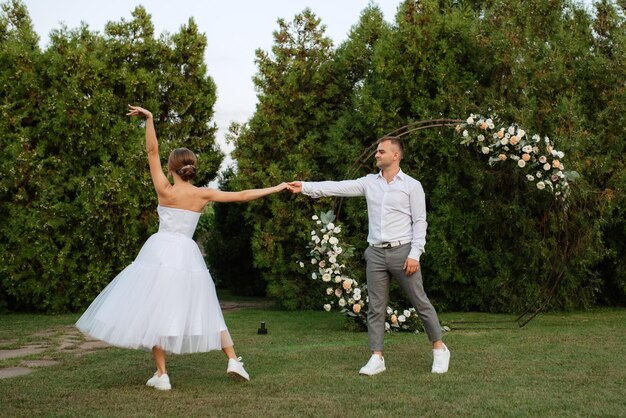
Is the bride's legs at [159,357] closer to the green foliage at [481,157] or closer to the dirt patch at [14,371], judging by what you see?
the dirt patch at [14,371]

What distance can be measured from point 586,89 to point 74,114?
304 inches

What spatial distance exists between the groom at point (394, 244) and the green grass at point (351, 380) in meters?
0.35

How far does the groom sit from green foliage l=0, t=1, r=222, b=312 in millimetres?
5600

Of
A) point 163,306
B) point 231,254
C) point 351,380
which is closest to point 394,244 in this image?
point 351,380

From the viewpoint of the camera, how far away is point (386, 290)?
246 inches

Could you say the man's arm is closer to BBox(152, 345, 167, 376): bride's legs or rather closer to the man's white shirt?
the man's white shirt

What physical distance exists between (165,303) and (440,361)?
230 cm

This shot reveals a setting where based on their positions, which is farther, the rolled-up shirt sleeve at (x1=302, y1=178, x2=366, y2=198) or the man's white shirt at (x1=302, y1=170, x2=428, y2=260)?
the rolled-up shirt sleeve at (x1=302, y1=178, x2=366, y2=198)

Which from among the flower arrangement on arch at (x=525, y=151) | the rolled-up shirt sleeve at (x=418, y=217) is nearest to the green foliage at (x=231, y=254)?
the flower arrangement on arch at (x=525, y=151)

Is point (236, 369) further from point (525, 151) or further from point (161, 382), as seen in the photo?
point (525, 151)

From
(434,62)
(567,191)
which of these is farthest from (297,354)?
(434,62)

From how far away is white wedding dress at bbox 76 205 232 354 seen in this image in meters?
5.29

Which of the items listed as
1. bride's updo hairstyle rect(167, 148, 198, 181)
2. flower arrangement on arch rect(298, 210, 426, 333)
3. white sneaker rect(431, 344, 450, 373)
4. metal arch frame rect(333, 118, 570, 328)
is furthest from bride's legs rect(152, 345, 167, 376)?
metal arch frame rect(333, 118, 570, 328)

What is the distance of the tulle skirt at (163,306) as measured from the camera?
208 inches
